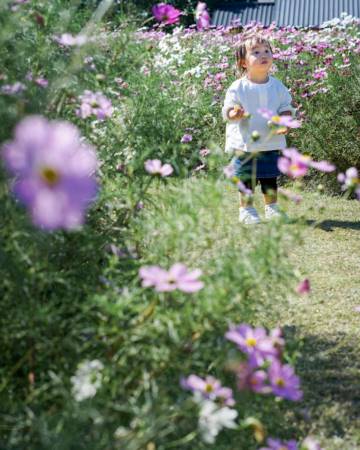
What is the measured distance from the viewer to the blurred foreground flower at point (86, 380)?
1.40 meters

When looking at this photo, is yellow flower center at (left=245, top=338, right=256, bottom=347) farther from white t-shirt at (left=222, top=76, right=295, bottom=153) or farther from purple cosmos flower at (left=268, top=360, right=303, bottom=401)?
white t-shirt at (left=222, top=76, right=295, bottom=153)

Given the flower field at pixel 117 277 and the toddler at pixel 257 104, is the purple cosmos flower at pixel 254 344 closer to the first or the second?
the flower field at pixel 117 277

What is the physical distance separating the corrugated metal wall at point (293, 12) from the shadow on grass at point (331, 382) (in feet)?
89.1

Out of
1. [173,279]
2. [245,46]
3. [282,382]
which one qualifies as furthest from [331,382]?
[245,46]

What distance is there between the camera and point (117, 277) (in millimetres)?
1814

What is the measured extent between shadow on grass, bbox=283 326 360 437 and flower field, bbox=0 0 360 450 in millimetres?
26

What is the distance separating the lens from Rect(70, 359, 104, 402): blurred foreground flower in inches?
55.3

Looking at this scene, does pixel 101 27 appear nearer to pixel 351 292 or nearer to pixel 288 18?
pixel 351 292

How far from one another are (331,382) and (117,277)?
0.95 metres

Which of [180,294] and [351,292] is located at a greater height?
[180,294]

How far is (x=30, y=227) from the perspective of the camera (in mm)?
1671

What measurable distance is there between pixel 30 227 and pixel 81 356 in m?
0.32

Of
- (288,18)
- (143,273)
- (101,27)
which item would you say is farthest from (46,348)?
(288,18)

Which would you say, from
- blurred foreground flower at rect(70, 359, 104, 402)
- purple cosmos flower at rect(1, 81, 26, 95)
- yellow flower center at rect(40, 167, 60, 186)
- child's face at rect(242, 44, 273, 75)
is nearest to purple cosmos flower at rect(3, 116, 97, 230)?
yellow flower center at rect(40, 167, 60, 186)
